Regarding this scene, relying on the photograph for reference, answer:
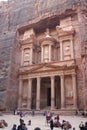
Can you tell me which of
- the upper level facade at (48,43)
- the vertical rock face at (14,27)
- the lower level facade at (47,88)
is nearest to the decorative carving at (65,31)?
the upper level facade at (48,43)

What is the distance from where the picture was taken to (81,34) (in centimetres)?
2711

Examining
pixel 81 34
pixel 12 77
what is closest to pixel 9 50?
pixel 12 77

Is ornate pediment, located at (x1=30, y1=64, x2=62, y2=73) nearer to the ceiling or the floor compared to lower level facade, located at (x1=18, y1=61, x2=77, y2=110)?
nearer to the ceiling

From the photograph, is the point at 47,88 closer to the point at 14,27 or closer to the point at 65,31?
the point at 65,31

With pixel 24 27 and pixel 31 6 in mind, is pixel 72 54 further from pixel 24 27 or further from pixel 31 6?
pixel 31 6

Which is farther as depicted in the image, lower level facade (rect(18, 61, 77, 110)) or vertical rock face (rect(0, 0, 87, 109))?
vertical rock face (rect(0, 0, 87, 109))

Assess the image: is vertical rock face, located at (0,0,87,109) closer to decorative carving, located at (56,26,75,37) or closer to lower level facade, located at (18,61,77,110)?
lower level facade, located at (18,61,77,110)

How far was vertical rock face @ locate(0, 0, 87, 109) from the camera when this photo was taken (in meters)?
28.3

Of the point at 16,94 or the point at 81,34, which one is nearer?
the point at 81,34

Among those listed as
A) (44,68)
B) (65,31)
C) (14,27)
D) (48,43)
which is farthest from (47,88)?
(14,27)

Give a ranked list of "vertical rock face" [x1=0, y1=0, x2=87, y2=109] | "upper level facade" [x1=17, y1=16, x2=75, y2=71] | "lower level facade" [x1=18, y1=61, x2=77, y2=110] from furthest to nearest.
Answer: "upper level facade" [x1=17, y1=16, x2=75, y2=71], "vertical rock face" [x1=0, y1=0, x2=87, y2=109], "lower level facade" [x1=18, y1=61, x2=77, y2=110]

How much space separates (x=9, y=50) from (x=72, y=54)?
32.9 feet

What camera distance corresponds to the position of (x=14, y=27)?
1363 inches

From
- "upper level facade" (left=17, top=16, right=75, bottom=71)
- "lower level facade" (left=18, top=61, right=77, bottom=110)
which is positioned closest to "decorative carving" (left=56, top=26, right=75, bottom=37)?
"upper level facade" (left=17, top=16, right=75, bottom=71)
